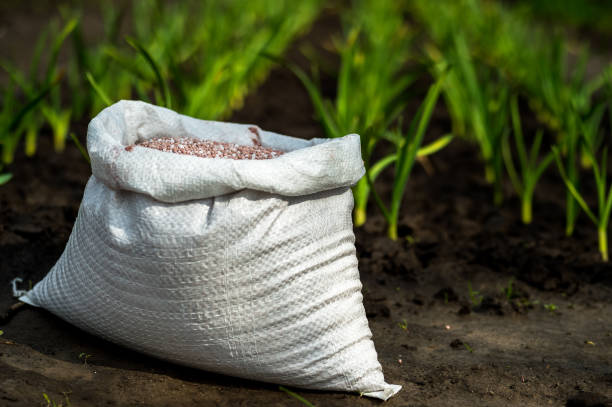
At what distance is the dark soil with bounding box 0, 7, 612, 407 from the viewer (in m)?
1.55

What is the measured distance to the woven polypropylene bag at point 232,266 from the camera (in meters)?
1.47

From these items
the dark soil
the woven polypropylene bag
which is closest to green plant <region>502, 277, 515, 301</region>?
the dark soil

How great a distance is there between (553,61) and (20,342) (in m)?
2.80

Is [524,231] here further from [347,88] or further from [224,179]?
[224,179]

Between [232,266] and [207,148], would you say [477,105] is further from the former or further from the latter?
[232,266]

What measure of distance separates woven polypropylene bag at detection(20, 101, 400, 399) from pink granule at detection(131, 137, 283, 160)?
0.50ft

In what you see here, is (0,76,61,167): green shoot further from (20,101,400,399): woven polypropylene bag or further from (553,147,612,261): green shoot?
(553,147,612,261): green shoot

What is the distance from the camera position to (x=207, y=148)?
173 centimetres

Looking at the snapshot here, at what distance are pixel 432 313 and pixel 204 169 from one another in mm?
962

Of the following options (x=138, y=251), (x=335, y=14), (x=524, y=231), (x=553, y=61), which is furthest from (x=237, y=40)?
(x=335, y=14)

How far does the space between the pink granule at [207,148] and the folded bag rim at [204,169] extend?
0.10 metres

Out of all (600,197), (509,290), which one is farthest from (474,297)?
(600,197)

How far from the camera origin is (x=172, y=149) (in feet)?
5.53

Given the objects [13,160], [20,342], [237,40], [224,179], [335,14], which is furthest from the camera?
[335,14]
